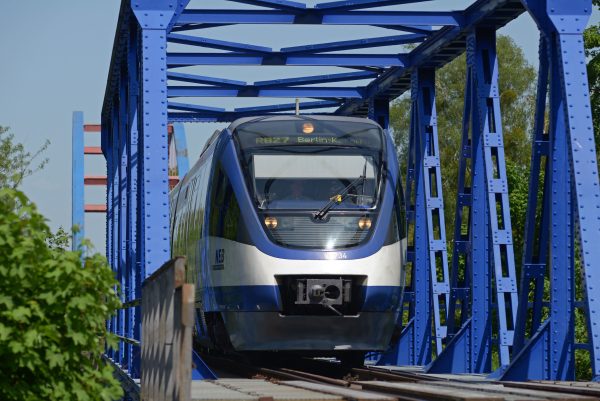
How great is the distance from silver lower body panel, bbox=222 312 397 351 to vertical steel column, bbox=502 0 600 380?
5.59 feet

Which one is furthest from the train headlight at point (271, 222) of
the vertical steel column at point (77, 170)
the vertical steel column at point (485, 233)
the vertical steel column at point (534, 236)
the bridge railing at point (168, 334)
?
the vertical steel column at point (77, 170)

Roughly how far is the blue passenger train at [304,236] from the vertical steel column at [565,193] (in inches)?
69.4

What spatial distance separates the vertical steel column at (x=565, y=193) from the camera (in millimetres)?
14766

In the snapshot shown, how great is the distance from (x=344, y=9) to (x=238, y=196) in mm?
6161

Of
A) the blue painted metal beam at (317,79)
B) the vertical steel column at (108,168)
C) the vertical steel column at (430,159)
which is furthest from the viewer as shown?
the vertical steel column at (108,168)

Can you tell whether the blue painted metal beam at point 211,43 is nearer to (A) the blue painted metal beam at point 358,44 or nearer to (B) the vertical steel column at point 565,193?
(A) the blue painted metal beam at point 358,44

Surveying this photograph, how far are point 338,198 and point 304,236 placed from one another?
2.18 feet

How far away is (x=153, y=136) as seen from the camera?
1538 centimetres

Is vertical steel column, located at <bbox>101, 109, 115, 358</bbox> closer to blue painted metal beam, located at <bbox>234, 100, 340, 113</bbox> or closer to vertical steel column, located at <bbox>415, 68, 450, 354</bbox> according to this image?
blue painted metal beam, located at <bbox>234, 100, 340, 113</bbox>

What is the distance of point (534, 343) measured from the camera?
602 inches

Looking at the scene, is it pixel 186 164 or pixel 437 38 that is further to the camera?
pixel 186 164

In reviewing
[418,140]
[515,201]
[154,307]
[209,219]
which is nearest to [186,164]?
[515,201]

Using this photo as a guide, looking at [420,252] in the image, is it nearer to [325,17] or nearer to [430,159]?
[430,159]

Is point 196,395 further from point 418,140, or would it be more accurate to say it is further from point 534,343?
point 418,140
